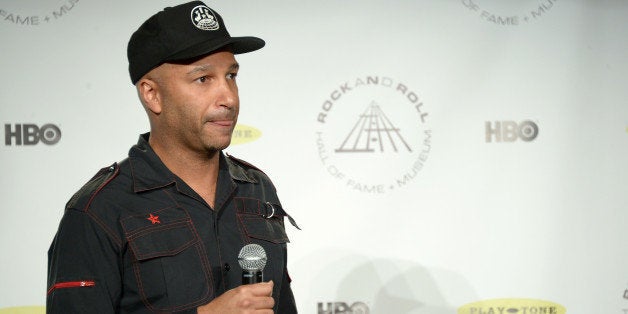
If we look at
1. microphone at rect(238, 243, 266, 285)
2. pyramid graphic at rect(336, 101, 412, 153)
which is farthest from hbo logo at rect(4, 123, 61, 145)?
microphone at rect(238, 243, 266, 285)

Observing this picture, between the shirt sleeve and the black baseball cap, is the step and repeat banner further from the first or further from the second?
the shirt sleeve

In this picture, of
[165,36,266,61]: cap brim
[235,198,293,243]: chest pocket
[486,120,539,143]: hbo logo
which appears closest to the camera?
[165,36,266,61]: cap brim

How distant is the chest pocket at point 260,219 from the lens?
4.99 ft

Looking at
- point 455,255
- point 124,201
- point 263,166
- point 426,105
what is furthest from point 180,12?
point 455,255

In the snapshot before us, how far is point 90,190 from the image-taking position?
54.2 inches

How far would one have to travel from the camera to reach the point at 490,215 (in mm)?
2564

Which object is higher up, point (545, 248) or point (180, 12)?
point (180, 12)

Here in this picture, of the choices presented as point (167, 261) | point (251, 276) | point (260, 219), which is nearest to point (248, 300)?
point (251, 276)

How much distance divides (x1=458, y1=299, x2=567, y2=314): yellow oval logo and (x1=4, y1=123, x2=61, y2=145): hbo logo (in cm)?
154

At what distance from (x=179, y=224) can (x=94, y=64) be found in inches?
48.9

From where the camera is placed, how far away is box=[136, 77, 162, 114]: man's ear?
1460 millimetres

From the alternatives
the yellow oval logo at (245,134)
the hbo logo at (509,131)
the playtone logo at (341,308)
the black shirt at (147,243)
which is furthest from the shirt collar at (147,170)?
the hbo logo at (509,131)

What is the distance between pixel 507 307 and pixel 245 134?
1.09m

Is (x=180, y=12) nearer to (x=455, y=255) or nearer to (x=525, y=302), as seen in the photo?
(x=455, y=255)
